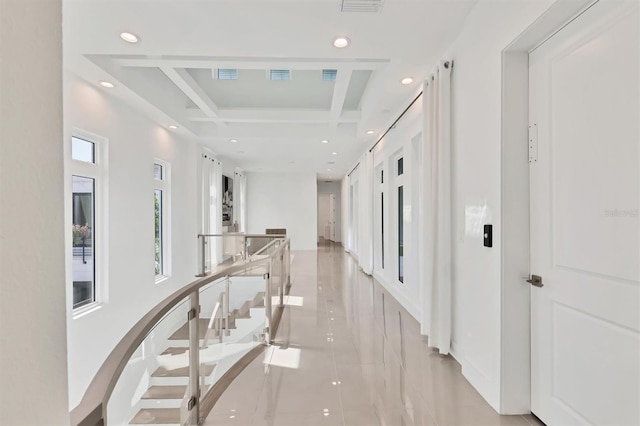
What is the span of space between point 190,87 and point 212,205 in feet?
18.0

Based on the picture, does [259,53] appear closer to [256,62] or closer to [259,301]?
[256,62]

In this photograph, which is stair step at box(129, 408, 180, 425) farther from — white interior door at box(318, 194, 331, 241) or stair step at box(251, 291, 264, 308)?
white interior door at box(318, 194, 331, 241)

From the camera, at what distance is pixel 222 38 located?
3262 millimetres

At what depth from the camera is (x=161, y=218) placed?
6895 mm

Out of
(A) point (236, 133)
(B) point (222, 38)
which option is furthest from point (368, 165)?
(B) point (222, 38)

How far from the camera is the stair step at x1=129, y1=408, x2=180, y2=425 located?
2564 millimetres

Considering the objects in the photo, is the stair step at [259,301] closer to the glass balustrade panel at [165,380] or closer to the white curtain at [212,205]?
the glass balustrade panel at [165,380]

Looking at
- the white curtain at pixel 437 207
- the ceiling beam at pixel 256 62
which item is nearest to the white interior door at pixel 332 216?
the ceiling beam at pixel 256 62

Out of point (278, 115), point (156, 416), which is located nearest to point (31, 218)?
point (156, 416)

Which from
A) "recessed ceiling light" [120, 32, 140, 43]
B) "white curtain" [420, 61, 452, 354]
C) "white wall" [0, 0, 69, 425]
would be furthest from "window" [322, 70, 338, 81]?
"white wall" [0, 0, 69, 425]

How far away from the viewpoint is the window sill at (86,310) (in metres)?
4.28

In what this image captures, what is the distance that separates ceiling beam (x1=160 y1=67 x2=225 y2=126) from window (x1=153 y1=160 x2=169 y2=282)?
62.3 inches

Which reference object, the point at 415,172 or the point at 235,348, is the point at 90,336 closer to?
the point at 235,348

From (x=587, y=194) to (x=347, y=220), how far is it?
1201 centimetres
